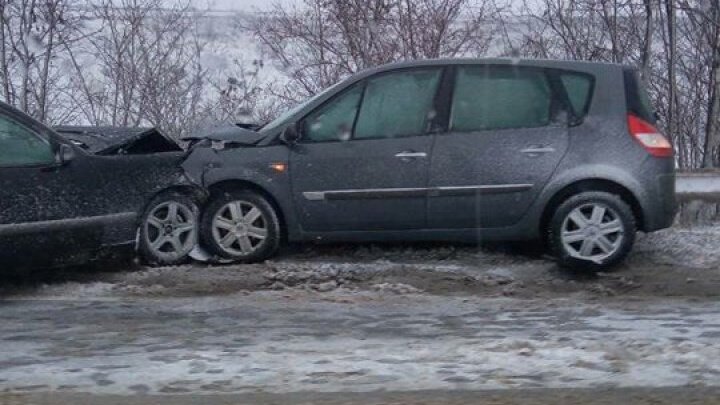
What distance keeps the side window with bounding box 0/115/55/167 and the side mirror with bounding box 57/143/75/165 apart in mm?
51

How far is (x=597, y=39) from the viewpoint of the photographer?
15.1 metres

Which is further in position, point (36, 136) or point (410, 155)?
point (410, 155)

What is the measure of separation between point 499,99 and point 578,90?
2.03 feet

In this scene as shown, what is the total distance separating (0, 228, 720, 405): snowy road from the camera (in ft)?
20.3

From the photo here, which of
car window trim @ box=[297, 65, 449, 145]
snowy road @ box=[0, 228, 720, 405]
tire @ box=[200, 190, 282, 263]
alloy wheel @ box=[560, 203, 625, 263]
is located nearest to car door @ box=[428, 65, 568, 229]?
car window trim @ box=[297, 65, 449, 145]

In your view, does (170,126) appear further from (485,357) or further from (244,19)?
(485,357)

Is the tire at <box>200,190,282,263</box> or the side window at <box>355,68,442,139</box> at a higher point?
the side window at <box>355,68,442,139</box>

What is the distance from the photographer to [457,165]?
9008 millimetres

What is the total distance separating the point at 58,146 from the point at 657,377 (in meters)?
4.74

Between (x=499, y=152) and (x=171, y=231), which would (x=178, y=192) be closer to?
(x=171, y=231)

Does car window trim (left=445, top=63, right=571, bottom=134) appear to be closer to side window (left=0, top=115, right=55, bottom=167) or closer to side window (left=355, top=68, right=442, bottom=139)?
side window (left=355, top=68, right=442, bottom=139)

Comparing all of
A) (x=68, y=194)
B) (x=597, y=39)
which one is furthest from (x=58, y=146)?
(x=597, y=39)

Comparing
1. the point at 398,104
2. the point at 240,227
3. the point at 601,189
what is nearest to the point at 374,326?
the point at 240,227

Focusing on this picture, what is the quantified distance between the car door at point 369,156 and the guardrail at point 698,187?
285 cm
